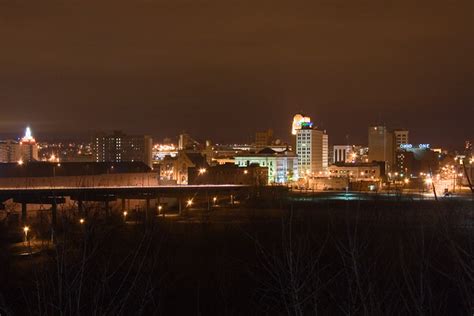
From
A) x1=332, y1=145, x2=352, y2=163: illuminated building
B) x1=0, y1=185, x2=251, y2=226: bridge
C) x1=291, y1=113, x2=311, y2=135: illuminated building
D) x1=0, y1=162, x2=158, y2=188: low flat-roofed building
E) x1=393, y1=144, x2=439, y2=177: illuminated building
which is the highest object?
x1=291, y1=113, x2=311, y2=135: illuminated building

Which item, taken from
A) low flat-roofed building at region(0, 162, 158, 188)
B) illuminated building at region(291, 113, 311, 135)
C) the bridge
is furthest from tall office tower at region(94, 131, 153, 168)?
the bridge

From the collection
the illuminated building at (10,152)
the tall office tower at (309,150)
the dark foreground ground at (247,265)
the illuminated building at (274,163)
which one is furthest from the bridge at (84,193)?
the illuminated building at (10,152)

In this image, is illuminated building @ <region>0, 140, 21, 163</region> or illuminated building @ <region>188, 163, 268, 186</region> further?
illuminated building @ <region>0, 140, 21, 163</region>

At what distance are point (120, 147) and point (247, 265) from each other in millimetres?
110501

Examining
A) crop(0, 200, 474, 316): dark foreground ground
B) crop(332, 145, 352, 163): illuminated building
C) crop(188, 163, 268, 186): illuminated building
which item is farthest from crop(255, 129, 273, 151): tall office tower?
crop(0, 200, 474, 316): dark foreground ground

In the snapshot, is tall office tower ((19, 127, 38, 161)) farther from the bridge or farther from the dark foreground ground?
the dark foreground ground

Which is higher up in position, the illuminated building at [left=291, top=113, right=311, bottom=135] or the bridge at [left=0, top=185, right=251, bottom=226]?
the illuminated building at [left=291, top=113, right=311, bottom=135]

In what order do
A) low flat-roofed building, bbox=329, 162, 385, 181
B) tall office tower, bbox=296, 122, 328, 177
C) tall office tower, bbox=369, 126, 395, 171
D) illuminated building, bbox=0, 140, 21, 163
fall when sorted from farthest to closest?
1. tall office tower, bbox=369, 126, 395, 171
2. illuminated building, bbox=0, 140, 21, 163
3. tall office tower, bbox=296, 122, 328, 177
4. low flat-roofed building, bbox=329, 162, 385, 181

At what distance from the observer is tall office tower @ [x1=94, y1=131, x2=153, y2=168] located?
125 meters

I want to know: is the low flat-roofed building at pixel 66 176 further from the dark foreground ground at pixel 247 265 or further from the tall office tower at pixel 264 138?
the tall office tower at pixel 264 138

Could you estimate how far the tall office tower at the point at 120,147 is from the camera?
12475 cm

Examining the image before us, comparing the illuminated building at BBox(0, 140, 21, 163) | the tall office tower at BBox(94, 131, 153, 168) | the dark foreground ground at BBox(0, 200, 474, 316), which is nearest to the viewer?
the dark foreground ground at BBox(0, 200, 474, 316)

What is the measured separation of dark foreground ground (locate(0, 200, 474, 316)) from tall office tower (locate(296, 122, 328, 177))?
72.4 m

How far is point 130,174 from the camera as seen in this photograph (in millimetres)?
62344
